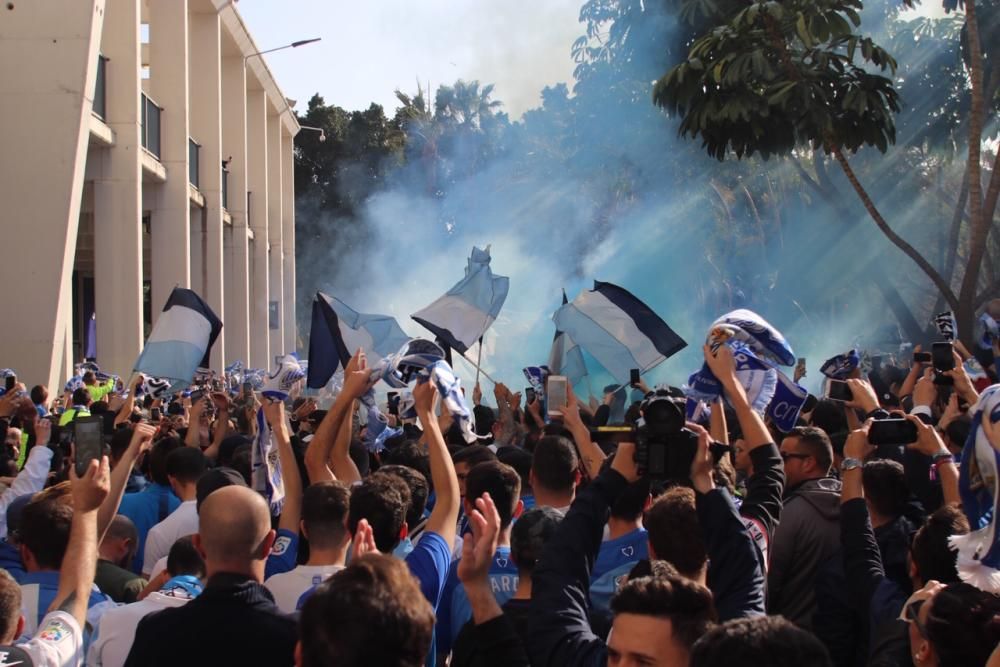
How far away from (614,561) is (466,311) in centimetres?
717

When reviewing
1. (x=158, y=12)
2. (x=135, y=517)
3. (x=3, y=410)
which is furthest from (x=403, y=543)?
(x=158, y=12)

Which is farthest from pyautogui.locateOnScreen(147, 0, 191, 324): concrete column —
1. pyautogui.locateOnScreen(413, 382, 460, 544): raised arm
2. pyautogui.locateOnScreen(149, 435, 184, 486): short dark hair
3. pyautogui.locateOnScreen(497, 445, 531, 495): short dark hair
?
pyautogui.locateOnScreen(413, 382, 460, 544): raised arm

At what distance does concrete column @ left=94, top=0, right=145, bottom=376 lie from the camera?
19188 millimetres

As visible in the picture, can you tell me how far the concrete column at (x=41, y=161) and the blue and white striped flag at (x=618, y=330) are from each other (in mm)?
7580

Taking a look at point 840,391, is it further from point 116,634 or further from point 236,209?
point 236,209

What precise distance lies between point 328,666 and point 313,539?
6.39 feet

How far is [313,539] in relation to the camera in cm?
452

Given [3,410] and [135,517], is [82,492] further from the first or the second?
[3,410]

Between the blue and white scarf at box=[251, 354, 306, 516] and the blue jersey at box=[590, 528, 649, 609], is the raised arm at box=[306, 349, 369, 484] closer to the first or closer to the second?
the blue and white scarf at box=[251, 354, 306, 516]

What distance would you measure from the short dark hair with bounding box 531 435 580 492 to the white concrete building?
11.6 metres

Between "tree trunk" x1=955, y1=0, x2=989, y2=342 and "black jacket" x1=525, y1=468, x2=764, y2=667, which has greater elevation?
"tree trunk" x1=955, y1=0, x2=989, y2=342

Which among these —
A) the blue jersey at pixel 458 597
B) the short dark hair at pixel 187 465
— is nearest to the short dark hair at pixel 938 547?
the blue jersey at pixel 458 597

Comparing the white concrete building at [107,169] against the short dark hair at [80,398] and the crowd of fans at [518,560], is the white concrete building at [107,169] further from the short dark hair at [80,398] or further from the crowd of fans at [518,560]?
the crowd of fans at [518,560]

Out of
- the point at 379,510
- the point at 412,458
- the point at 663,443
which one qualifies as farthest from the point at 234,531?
the point at 412,458
